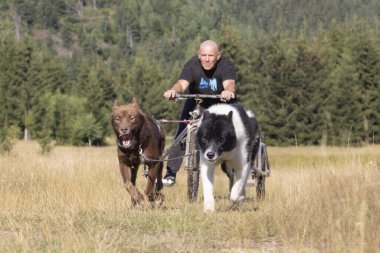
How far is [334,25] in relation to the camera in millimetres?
84500

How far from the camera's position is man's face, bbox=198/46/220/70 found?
9.46 metres

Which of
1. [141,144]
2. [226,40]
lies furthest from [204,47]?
[226,40]

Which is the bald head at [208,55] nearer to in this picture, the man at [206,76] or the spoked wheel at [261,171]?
the man at [206,76]

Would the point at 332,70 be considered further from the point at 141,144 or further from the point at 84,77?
the point at 141,144

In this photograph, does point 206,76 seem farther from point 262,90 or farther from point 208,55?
point 262,90

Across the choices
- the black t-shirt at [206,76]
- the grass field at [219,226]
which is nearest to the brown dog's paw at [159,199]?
the grass field at [219,226]

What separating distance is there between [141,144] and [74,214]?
1.96 metres

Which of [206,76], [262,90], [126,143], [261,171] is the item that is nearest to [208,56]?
[206,76]

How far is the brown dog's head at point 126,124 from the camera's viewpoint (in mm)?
8969

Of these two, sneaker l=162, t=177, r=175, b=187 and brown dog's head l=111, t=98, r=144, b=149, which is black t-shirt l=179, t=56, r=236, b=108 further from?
sneaker l=162, t=177, r=175, b=187

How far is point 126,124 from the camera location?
9008mm

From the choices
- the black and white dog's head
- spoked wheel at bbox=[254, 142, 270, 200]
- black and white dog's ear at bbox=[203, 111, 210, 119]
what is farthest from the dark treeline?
the black and white dog's head

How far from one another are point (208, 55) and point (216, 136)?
1900mm

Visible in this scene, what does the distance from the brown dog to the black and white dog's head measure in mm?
1243
